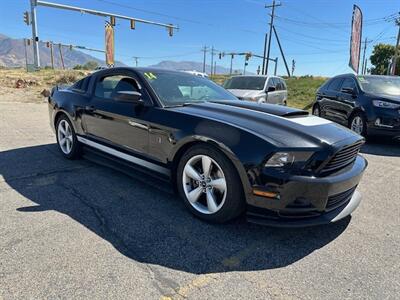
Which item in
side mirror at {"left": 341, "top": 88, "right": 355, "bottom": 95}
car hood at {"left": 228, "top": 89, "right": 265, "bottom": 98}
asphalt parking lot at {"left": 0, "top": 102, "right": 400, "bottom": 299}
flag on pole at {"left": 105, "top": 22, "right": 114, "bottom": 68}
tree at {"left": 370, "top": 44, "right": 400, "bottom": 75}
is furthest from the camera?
tree at {"left": 370, "top": 44, "right": 400, "bottom": 75}

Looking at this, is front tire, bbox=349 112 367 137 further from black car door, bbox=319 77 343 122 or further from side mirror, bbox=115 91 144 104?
side mirror, bbox=115 91 144 104

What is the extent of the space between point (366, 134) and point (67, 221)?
6603 millimetres

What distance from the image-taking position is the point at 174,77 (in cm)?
424

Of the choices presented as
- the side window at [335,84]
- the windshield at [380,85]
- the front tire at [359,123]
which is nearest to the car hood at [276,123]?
the front tire at [359,123]

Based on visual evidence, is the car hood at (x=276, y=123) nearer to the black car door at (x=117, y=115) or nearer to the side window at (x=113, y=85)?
the black car door at (x=117, y=115)

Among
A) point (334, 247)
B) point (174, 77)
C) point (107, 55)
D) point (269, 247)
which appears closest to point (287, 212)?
point (269, 247)

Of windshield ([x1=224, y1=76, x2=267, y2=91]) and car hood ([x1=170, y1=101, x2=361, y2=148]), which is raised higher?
windshield ([x1=224, y1=76, x2=267, y2=91])

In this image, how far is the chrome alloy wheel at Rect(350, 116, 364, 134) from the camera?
7516 mm

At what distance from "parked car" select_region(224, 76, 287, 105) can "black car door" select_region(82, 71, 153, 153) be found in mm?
5782

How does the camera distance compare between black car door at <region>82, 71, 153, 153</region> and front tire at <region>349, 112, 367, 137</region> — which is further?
front tire at <region>349, 112, 367, 137</region>

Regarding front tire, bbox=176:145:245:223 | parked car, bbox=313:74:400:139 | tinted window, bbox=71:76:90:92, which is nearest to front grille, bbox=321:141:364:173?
front tire, bbox=176:145:245:223

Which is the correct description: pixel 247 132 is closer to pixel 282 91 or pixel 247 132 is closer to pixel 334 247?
pixel 334 247

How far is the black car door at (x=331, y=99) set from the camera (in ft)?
28.6

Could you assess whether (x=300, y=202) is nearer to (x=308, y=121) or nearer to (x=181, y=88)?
(x=308, y=121)
